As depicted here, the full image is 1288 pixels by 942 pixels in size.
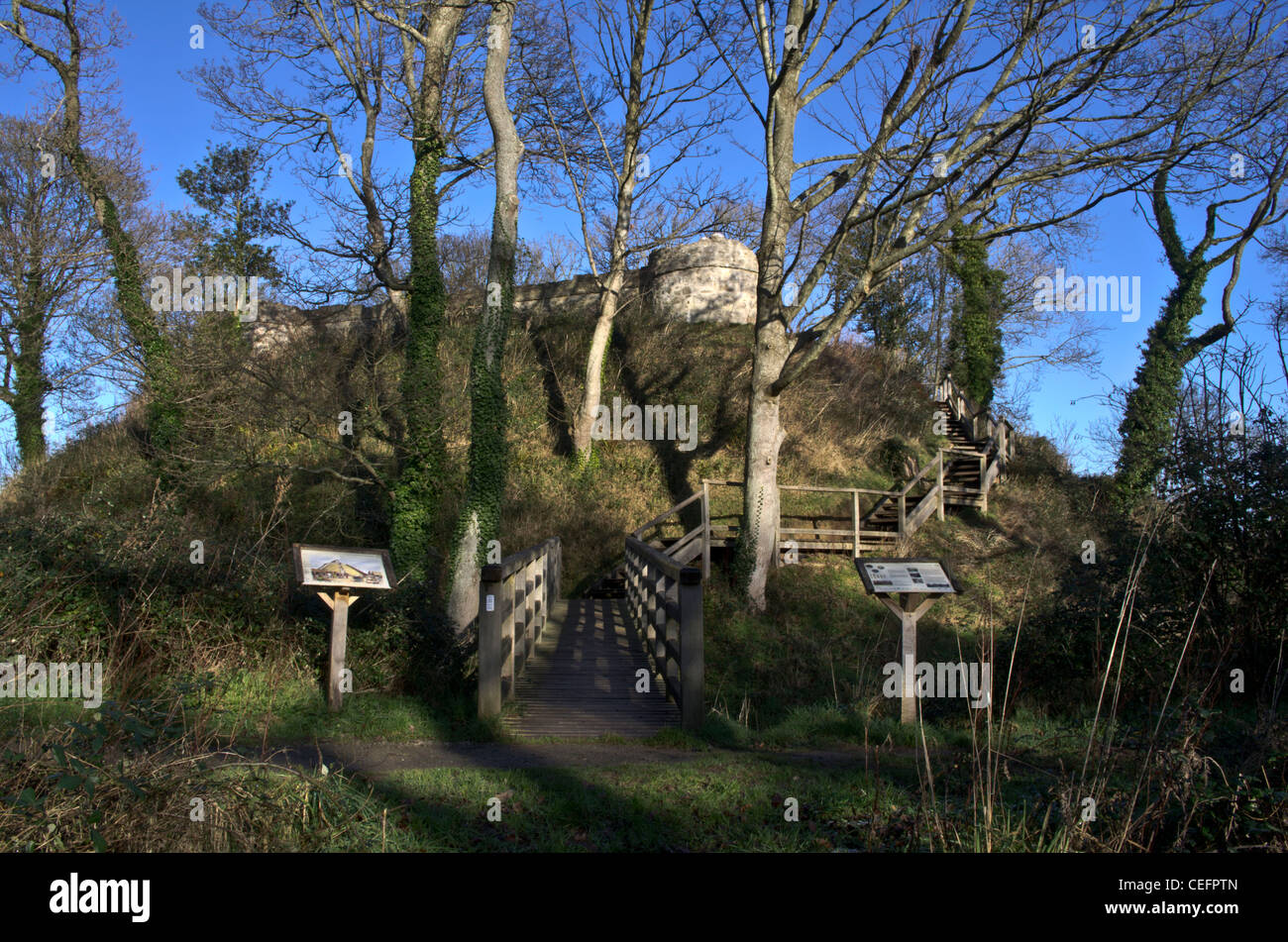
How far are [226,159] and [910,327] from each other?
2425cm

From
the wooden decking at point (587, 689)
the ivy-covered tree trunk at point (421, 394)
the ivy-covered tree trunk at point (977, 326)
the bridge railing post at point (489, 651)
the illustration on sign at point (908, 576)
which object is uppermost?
the ivy-covered tree trunk at point (977, 326)

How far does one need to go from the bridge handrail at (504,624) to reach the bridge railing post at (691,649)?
1828mm

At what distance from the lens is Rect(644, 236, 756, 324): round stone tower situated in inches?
1123

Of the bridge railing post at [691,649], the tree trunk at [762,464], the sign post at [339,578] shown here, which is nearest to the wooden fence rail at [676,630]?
the bridge railing post at [691,649]

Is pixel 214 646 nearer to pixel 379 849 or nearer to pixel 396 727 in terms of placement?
pixel 396 727

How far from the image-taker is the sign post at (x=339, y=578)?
26.0 ft

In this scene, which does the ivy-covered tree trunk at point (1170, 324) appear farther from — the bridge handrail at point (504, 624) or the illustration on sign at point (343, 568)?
the illustration on sign at point (343, 568)

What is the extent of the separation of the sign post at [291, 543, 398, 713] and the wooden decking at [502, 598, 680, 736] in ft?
5.92

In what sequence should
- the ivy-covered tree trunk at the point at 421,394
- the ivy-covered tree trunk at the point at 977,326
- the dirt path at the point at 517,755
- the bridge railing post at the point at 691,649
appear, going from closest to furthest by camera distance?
1. the dirt path at the point at 517,755
2. the bridge railing post at the point at 691,649
3. the ivy-covered tree trunk at the point at 421,394
4. the ivy-covered tree trunk at the point at 977,326

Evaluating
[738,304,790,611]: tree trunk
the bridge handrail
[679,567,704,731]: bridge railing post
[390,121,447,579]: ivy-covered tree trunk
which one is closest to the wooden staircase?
[738,304,790,611]: tree trunk

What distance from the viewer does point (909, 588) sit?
7734 millimetres

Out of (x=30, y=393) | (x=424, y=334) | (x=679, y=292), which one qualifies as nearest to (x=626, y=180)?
(x=424, y=334)
